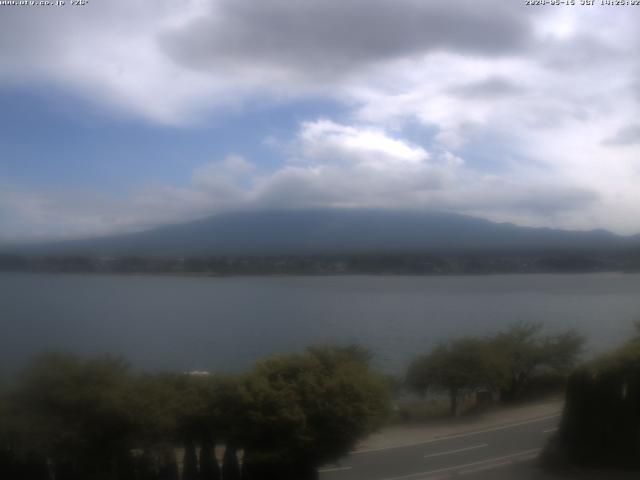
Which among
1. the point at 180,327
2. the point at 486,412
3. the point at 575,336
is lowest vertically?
the point at 486,412

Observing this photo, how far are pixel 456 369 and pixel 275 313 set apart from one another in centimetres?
546

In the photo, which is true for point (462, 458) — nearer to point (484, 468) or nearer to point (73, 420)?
point (484, 468)

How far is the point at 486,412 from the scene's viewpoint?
1298cm

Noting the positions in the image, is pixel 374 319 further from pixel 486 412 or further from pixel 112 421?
pixel 112 421

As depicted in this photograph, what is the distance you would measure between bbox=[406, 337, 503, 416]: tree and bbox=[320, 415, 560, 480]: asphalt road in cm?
222

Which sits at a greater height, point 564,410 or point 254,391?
point 254,391

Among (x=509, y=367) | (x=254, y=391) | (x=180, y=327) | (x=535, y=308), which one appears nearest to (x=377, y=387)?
(x=254, y=391)

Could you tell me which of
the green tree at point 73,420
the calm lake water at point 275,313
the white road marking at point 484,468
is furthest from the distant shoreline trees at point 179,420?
the white road marking at point 484,468

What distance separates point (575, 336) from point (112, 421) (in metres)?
11.0

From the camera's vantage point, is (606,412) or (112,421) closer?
(112,421)

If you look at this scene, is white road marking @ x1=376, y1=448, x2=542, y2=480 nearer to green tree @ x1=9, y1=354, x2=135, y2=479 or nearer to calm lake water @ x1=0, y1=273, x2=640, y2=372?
calm lake water @ x1=0, y1=273, x2=640, y2=372

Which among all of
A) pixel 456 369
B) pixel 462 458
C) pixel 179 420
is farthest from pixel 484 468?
pixel 179 420

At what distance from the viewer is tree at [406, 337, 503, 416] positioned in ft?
45.8

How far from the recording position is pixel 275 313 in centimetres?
1752
